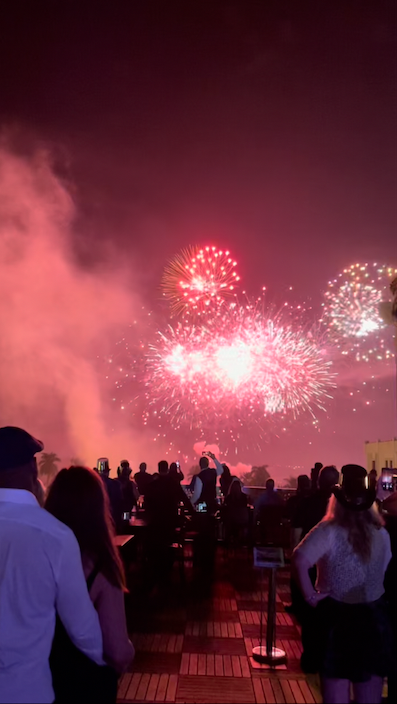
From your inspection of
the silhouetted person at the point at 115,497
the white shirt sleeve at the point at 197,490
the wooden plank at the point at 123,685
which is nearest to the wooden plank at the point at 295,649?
the wooden plank at the point at 123,685

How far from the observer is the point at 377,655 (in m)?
3.04

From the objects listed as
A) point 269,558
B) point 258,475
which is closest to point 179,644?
point 269,558

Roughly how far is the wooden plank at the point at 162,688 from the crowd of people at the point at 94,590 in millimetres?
1602

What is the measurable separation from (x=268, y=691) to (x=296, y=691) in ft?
0.78

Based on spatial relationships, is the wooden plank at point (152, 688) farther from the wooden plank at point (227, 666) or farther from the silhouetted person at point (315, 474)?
the silhouetted person at point (315, 474)

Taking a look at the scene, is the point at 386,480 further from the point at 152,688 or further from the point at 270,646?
the point at 152,688

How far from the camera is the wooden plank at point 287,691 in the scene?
481 centimetres

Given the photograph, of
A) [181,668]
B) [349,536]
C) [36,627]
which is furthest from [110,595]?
[181,668]

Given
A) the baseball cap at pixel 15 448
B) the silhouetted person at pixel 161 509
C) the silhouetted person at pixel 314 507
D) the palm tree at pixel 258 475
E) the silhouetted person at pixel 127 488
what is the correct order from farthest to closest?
1. the palm tree at pixel 258 475
2. the silhouetted person at pixel 127 488
3. the silhouetted person at pixel 161 509
4. the silhouetted person at pixel 314 507
5. the baseball cap at pixel 15 448

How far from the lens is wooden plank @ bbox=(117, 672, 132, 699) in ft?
15.8

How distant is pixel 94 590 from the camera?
2.54 metres

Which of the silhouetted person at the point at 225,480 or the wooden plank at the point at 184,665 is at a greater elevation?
the silhouetted person at the point at 225,480

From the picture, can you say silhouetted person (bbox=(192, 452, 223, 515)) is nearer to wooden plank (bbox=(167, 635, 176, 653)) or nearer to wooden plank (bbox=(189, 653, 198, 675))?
wooden plank (bbox=(167, 635, 176, 653))

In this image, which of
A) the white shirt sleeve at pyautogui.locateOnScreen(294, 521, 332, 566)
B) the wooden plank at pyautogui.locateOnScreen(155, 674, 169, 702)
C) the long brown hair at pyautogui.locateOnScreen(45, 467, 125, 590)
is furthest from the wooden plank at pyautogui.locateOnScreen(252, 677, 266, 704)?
the long brown hair at pyautogui.locateOnScreen(45, 467, 125, 590)
